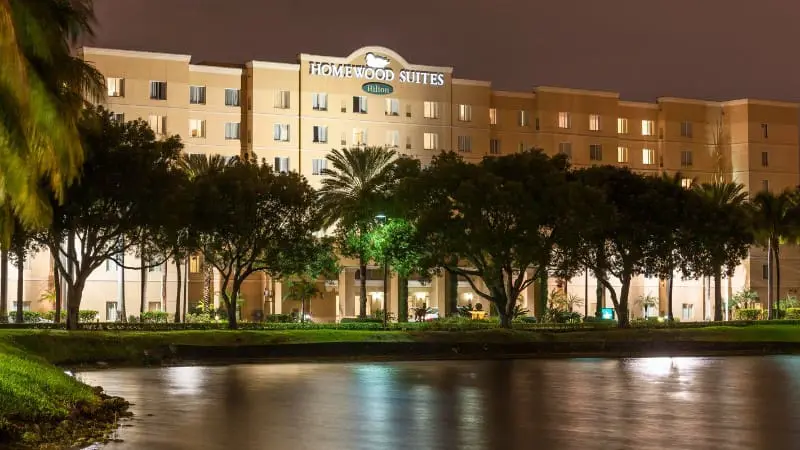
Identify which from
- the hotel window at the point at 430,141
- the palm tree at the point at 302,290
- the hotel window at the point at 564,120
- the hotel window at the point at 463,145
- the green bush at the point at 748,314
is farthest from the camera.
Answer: the hotel window at the point at 564,120

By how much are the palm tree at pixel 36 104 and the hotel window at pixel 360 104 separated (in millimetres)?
70473

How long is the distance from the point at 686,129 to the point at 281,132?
3897 centimetres

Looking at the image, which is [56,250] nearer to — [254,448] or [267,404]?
[267,404]

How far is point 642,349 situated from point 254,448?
112ft

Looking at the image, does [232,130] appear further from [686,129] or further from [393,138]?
[686,129]

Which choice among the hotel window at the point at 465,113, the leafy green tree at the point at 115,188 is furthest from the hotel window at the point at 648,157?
the leafy green tree at the point at 115,188

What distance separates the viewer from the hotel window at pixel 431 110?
308 ft

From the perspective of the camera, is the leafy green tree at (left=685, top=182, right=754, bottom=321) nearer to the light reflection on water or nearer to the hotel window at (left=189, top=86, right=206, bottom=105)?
the light reflection on water

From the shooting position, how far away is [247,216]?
52.7 metres

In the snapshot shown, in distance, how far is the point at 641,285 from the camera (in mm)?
99438

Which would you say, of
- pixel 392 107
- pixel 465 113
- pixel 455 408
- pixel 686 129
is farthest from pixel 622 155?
pixel 455 408

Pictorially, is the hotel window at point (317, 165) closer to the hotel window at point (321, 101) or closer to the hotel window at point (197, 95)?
the hotel window at point (321, 101)

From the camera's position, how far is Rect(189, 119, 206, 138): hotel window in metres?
88.1

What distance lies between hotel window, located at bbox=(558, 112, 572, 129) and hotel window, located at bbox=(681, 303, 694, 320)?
1898cm
